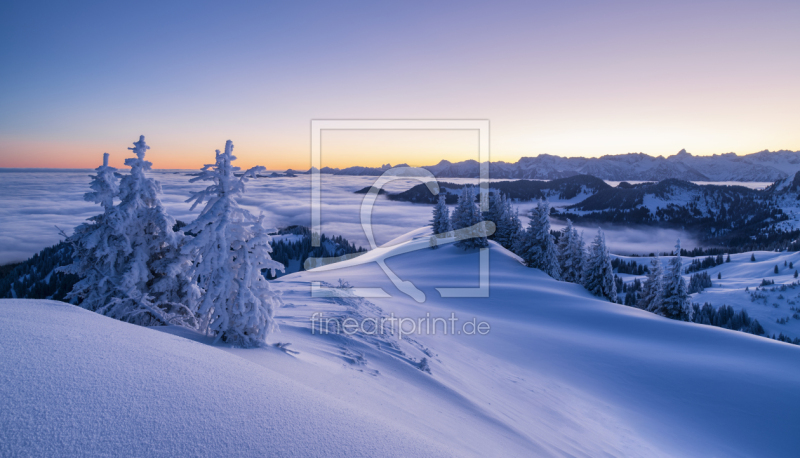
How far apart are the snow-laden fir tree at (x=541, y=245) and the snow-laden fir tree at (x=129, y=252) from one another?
36.7 meters

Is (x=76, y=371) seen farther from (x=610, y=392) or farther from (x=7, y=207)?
(x=7, y=207)

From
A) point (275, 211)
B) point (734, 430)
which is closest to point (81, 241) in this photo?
point (734, 430)

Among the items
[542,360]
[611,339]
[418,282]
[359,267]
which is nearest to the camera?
[542,360]

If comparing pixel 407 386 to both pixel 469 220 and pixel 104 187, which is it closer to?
pixel 104 187

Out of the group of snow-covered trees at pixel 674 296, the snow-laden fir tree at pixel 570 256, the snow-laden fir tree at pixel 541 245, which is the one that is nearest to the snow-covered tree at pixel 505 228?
the snow-laden fir tree at pixel 570 256

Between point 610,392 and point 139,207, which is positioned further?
point 610,392

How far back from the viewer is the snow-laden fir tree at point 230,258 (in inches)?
289

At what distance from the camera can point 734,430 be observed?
38.8ft

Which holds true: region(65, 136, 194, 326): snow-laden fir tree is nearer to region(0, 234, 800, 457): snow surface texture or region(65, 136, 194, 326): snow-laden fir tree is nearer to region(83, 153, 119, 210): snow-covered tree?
region(83, 153, 119, 210): snow-covered tree

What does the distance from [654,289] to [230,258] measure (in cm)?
3848

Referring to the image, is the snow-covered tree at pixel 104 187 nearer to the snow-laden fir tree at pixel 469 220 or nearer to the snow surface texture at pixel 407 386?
the snow surface texture at pixel 407 386

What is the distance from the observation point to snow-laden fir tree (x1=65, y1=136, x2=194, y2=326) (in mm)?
8156

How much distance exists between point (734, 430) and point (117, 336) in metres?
17.8

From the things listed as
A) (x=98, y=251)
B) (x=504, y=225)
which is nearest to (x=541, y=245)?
(x=504, y=225)
